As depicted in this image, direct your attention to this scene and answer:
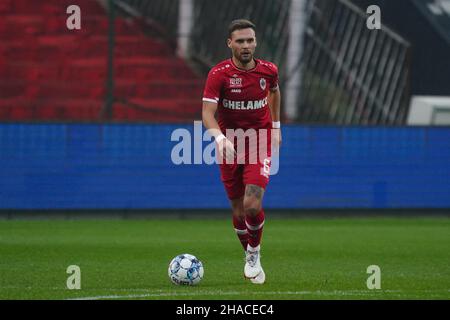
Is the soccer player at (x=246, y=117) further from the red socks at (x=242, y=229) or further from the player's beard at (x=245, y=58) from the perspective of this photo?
the red socks at (x=242, y=229)

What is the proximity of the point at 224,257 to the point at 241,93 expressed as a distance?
2823 millimetres

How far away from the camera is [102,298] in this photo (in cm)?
884

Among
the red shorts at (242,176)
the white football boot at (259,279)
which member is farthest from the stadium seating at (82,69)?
the white football boot at (259,279)

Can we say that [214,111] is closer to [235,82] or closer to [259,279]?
[235,82]

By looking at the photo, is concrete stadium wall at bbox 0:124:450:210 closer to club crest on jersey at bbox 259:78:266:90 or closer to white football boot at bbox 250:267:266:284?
club crest on jersey at bbox 259:78:266:90

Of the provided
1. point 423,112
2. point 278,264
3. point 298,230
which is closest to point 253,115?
point 278,264

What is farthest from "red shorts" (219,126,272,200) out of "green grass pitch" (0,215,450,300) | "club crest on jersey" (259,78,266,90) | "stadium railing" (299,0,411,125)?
"stadium railing" (299,0,411,125)

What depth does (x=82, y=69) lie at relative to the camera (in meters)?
23.2

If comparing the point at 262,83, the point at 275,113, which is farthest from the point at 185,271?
the point at 275,113

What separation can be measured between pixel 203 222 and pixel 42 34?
743cm

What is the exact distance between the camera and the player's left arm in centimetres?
1083

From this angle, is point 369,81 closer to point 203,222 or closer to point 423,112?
point 423,112

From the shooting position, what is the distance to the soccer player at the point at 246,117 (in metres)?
10.3

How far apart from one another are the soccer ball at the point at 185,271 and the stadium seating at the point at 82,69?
11270 millimetres
